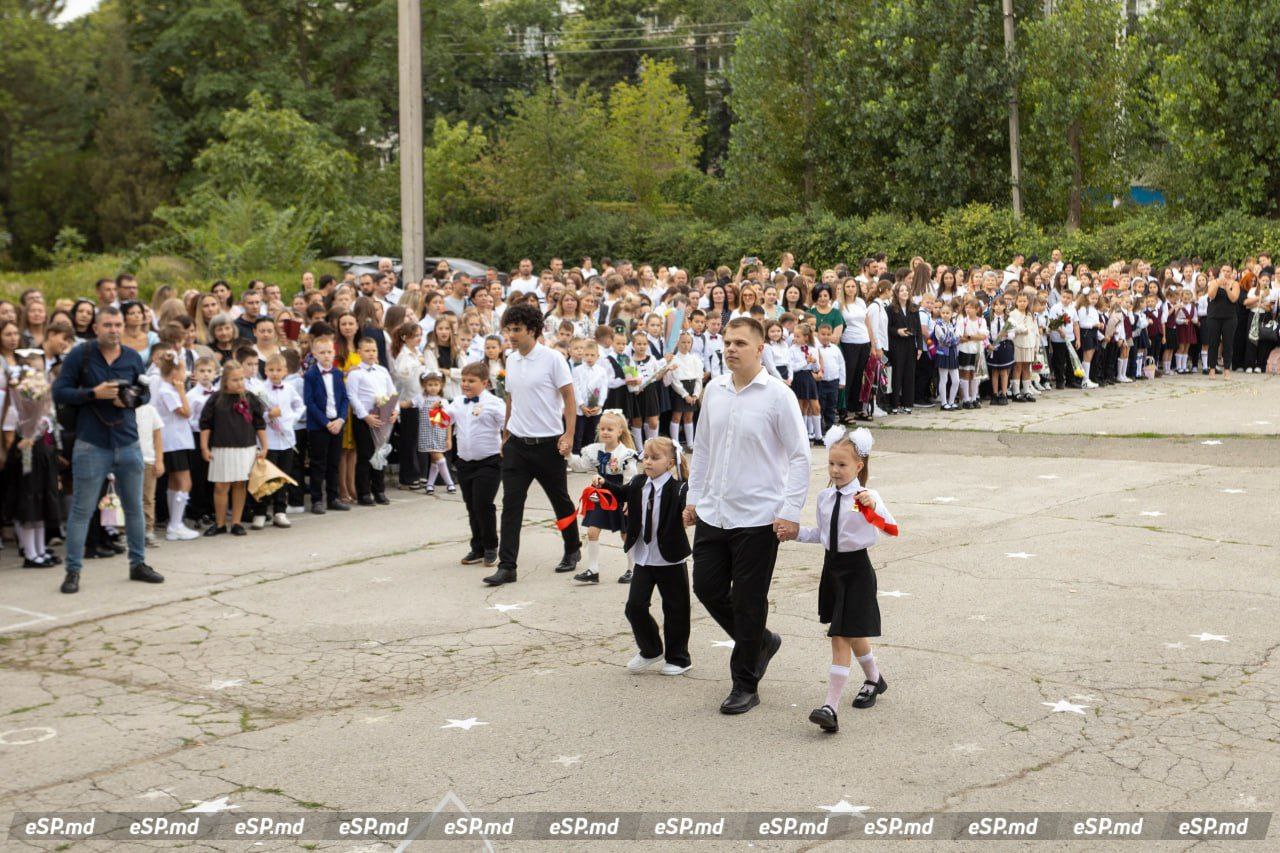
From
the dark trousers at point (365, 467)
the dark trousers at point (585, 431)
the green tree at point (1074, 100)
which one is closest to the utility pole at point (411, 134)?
the dark trousers at point (585, 431)

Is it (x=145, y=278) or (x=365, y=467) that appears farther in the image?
(x=145, y=278)

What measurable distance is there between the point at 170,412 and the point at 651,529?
18.4 feet

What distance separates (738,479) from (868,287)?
12.6 metres

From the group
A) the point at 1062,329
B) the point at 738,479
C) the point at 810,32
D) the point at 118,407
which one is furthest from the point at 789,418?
the point at 810,32

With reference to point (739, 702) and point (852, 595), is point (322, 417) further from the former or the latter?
point (852, 595)

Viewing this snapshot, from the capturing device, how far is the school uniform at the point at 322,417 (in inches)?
492

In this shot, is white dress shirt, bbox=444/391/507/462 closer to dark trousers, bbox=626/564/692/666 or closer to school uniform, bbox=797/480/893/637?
dark trousers, bbox=626/564/692/666

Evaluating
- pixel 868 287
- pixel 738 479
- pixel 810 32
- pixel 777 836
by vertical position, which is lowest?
pixel 777 836

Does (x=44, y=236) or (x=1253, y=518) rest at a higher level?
(x=44, y=236)

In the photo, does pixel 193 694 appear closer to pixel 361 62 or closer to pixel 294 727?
pixel 294 727

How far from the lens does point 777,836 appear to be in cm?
522

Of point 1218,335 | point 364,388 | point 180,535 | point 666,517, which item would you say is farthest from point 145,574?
point 1218,335

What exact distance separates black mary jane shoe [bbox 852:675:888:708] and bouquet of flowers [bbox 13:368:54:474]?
649 cm

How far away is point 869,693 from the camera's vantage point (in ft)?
22.1
